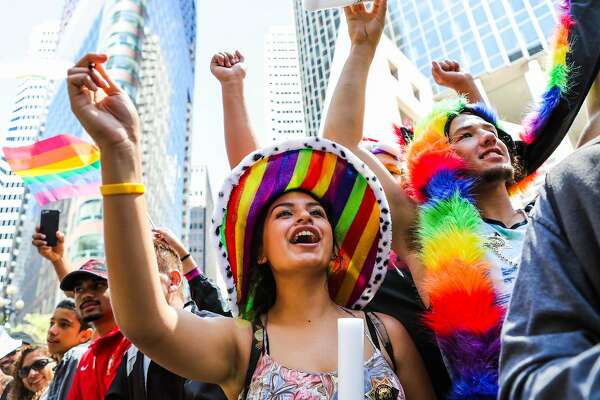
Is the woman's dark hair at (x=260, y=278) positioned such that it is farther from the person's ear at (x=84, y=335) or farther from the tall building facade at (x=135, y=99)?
the tall building facade at (x=135, y=99)

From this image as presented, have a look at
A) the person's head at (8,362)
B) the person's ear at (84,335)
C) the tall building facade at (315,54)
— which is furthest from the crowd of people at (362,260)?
the tall building facade at (315,54)

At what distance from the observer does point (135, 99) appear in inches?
2019

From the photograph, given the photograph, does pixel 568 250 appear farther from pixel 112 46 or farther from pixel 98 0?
pixel 98 0

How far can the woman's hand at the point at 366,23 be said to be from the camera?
2.31 m

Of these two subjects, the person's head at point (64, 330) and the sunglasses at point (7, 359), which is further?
the sunglasses at point (7, 359)

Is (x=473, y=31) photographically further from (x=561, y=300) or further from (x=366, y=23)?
(x=561, y=300)

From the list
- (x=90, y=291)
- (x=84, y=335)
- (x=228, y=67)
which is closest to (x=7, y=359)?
(x=84, y=335)

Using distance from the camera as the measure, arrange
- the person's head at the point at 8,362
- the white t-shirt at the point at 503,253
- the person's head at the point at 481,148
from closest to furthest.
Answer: the white t-shirt at the point at 503,253
the person's head at the point at 481,148
the person's head at the point at 8,362

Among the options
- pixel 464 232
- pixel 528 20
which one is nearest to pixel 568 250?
pixel 464 232

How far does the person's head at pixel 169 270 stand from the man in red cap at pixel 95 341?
0.28 meters

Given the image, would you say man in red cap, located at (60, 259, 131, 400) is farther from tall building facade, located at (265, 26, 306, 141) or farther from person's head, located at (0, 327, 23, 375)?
tall building facade, located at (265, 26, 306, 141)

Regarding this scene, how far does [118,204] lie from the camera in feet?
4.55

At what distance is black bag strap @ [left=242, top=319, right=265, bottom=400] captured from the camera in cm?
157

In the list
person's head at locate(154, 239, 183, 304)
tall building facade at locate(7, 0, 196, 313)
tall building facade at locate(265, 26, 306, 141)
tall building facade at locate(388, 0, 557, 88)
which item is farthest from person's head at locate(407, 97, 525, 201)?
tall building facade at locate(265, 26, 306, 141)
